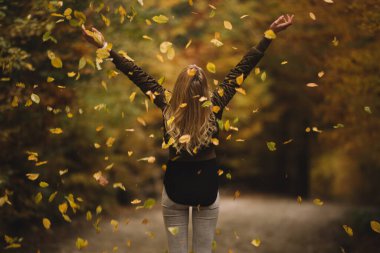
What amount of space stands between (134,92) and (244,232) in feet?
20.5

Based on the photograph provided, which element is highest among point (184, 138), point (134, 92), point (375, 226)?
point (184, 138)

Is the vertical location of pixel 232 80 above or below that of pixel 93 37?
below

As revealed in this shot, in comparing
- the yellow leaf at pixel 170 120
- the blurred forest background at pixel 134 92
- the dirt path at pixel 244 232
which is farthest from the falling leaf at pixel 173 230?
the dirt path at pixel 244 232

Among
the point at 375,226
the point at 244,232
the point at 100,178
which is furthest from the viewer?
the point at 244,232

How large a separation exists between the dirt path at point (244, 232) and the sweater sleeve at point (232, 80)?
326cm

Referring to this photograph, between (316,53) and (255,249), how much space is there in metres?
3.90

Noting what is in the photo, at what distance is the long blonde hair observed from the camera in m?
3.64

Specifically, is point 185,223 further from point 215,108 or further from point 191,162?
point 215,108

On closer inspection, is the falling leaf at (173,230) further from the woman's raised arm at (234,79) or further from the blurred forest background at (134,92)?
the woman's raised arm at (234,79)

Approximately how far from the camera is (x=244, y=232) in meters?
10.1

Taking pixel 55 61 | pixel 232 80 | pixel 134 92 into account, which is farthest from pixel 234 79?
pixel 55 61

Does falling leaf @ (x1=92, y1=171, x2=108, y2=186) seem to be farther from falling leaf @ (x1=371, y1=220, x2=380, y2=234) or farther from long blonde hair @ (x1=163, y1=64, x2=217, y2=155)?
falling leaf @ (x1=371, y1=220, x2=380, y2=234)

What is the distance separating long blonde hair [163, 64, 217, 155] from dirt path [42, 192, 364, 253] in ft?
10.8

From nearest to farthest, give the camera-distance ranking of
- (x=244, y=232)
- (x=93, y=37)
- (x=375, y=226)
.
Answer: (x=93, y=37)
(x=375, y=226)
(x=244, y=232)
